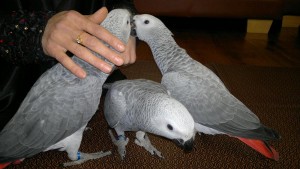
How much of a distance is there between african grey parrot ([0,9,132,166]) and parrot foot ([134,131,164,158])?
24 centimetres

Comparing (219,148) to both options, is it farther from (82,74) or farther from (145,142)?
(82,74)

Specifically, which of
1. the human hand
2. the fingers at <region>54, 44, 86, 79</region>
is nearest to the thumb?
the human hand

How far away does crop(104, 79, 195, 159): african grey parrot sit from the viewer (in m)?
0.69

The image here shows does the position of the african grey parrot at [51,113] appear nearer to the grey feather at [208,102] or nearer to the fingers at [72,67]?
the fingers at [72,67]

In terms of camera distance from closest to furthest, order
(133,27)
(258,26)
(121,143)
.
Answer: (121,143) → (133,27) → (258,26)

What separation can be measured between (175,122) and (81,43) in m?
0.33

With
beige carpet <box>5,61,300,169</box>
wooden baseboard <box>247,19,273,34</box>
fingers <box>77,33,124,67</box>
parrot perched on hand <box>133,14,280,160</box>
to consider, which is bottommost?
wooden baseboard <box>247,19,273,34</box>

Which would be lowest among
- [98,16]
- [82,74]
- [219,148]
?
[219,148]

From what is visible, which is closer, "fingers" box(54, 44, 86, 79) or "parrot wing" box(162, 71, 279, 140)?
"fingers" box(54, 44, 86, 79)

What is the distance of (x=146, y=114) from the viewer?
0.74 m

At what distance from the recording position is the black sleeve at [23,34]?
795 millimetres

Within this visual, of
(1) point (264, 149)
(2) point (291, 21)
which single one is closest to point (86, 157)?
(1) point (264, 149)

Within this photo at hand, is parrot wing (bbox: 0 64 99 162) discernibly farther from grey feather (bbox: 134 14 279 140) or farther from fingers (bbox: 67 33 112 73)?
grey feather (bbox: 134 14 279 140)

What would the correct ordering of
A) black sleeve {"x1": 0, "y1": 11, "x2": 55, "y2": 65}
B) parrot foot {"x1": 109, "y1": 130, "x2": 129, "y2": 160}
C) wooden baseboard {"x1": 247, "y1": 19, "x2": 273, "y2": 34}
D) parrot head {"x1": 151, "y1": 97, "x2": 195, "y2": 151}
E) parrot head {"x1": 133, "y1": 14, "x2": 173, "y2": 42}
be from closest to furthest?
parrot head {"x1": 151, "y1": 97, "x2": 195, "y2": 151}
black sleeve {"x1": 0, "y1": 11, "x2": 55, "y2": 65}
parrot foot {"x1": 109, "y1": 130, "x2": 129, "y2": 160}
parrot head {"x1": 133, "y1": 14, "x2": 173, "y2": 42}
wooden baseboard {"x1": 247, "y1": 19, "x2": 273, "y2": 34}
